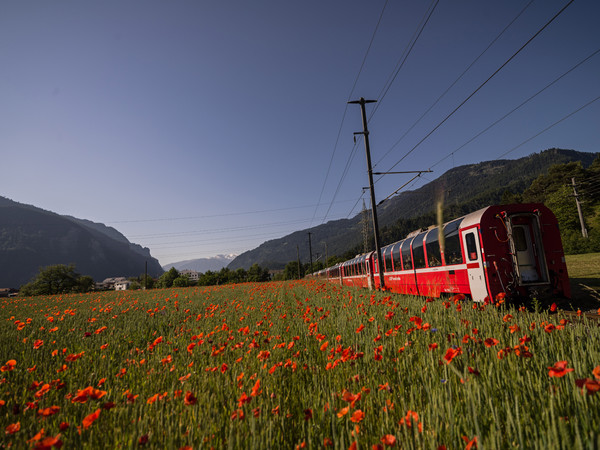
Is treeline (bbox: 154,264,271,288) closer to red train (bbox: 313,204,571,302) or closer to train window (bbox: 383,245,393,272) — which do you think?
train window (bbox: 383,245,393,272)

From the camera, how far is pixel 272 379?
7.48 feet

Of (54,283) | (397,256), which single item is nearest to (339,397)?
(397,256)

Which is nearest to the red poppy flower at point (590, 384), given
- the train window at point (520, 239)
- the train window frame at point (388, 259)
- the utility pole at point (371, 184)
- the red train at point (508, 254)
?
the red train at point (508, 254)

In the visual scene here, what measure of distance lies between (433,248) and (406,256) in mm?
2412

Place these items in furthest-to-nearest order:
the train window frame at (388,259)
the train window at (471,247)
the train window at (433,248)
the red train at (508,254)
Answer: the train window frame at (388,259) → the train window at (433,248) → the train window at (471,247) → the red train at (508,254)

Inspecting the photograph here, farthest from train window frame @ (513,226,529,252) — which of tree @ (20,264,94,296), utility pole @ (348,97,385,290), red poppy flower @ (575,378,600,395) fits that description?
tree @ (20,264,94,296)

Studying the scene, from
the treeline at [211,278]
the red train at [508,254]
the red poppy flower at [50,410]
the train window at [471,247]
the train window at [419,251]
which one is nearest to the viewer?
the red poppy flower at [50,410]

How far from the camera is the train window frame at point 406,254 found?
12.5 metres

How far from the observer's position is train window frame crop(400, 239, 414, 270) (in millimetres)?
12518

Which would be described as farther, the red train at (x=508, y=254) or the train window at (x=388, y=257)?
the train window at (x=388, y=257)

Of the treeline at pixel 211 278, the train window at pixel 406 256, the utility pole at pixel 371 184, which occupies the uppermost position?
the utility pole at pixel 371 184

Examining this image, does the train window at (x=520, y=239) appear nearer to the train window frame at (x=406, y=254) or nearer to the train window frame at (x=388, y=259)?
the train window frame at (x=406, y=254)

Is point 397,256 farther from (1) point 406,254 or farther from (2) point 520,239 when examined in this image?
(2) point 520,239

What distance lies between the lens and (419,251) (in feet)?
38.3
